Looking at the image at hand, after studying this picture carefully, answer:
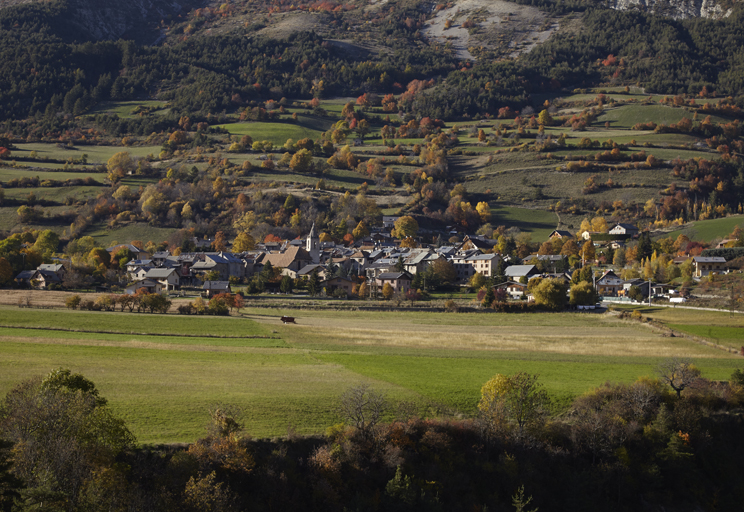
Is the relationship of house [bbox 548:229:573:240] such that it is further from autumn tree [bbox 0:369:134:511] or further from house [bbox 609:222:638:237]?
autumn tree [bbox 0:369:134:511]

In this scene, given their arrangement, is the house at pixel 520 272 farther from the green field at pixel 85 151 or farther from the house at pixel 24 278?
the green field at pixel 85 151

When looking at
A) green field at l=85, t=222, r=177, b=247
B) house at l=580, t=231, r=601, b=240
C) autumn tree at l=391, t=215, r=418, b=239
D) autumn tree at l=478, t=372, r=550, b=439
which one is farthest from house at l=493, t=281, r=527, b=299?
green field at l=85, t=222, r=177, b=247

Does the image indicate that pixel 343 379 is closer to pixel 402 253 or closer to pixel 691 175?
pixel 402 253

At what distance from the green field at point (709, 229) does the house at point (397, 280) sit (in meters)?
57.8

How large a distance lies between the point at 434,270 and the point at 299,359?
5549cm

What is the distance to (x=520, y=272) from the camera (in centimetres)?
9362

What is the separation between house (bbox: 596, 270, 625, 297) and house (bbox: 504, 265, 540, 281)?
27.8 ft

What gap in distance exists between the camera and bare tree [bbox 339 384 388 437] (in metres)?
29.2

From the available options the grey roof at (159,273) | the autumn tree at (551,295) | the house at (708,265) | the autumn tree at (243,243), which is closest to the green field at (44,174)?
the autumn tree at (243,243)

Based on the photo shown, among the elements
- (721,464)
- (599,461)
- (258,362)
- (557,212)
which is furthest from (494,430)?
(557,212)

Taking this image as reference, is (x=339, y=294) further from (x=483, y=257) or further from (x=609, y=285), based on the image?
(x=609, y=285)

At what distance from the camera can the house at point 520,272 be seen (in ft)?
303

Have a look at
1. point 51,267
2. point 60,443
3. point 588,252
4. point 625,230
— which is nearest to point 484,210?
point 625,230

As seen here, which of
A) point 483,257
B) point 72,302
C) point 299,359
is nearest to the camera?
point 299,359
